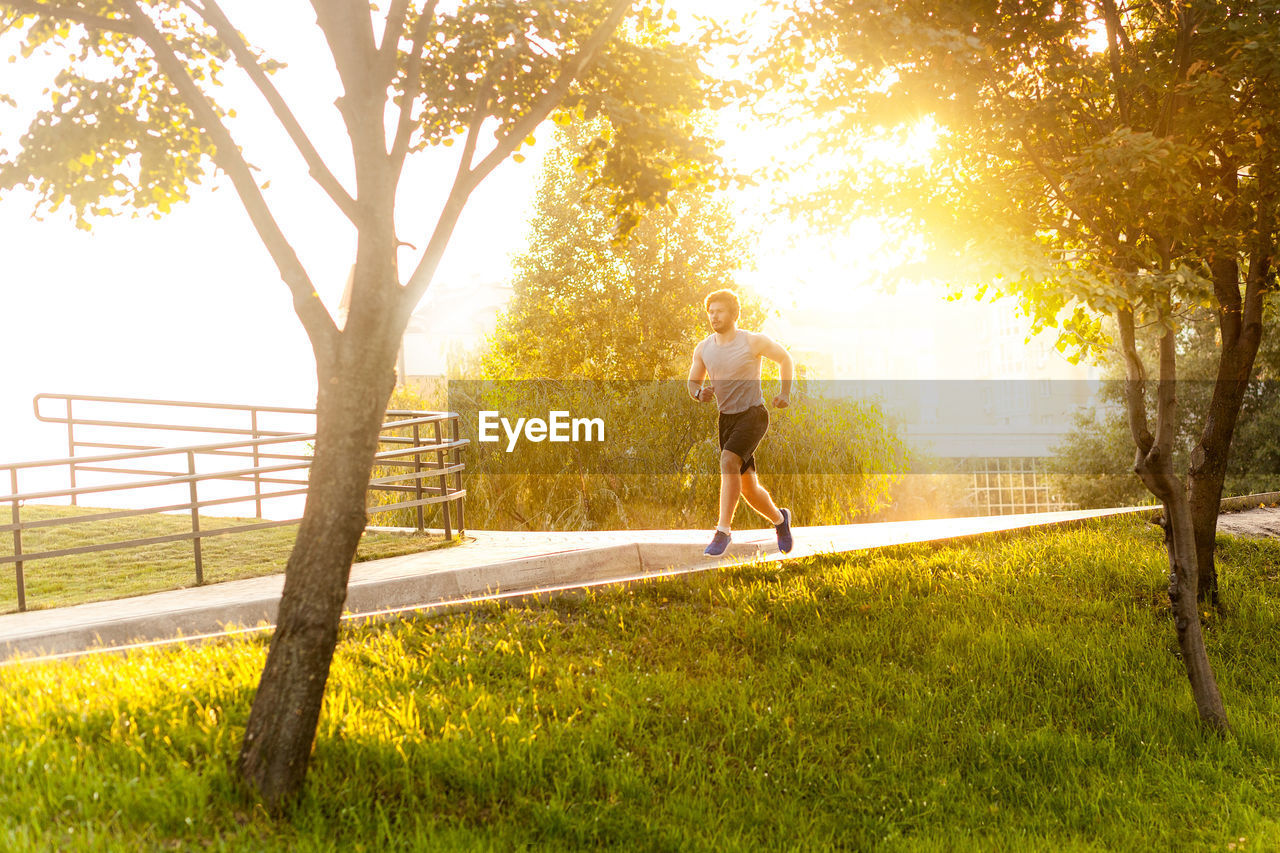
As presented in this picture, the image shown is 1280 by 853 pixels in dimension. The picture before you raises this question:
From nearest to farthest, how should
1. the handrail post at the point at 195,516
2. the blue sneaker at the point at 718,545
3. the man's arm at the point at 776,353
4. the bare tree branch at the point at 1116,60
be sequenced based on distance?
the bare tree branch at the point at 1116,60, the man's arm at the point at 776,353, the handrail post at the point at 195,516, the blue sneaker at the point at 718,545

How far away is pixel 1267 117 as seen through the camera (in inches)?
273

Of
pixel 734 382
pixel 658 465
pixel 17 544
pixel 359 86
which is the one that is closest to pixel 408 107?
pixel 359 86

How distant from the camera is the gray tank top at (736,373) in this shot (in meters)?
7.73

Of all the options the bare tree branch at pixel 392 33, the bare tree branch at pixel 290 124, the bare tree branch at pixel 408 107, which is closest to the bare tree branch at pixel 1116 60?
the bare tree branch at pixel 408 107

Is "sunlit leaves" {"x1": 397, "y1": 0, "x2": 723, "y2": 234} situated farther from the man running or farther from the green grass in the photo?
the green grass

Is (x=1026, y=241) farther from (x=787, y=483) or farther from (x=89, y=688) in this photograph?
(x=787, y=483)

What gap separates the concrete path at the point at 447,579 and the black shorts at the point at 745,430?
3.54ft

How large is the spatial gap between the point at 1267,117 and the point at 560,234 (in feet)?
61.2

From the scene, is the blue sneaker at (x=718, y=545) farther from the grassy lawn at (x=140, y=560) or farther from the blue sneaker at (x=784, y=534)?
the grassy lawn at (x=140, y=560)

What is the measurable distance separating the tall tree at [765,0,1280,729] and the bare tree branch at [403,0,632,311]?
1.31 m

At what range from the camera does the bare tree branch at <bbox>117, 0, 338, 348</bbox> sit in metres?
4.50

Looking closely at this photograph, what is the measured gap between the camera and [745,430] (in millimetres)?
7793

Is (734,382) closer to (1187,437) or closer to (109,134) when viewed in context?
(109,134)

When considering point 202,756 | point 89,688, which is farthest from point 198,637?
point 202,756
